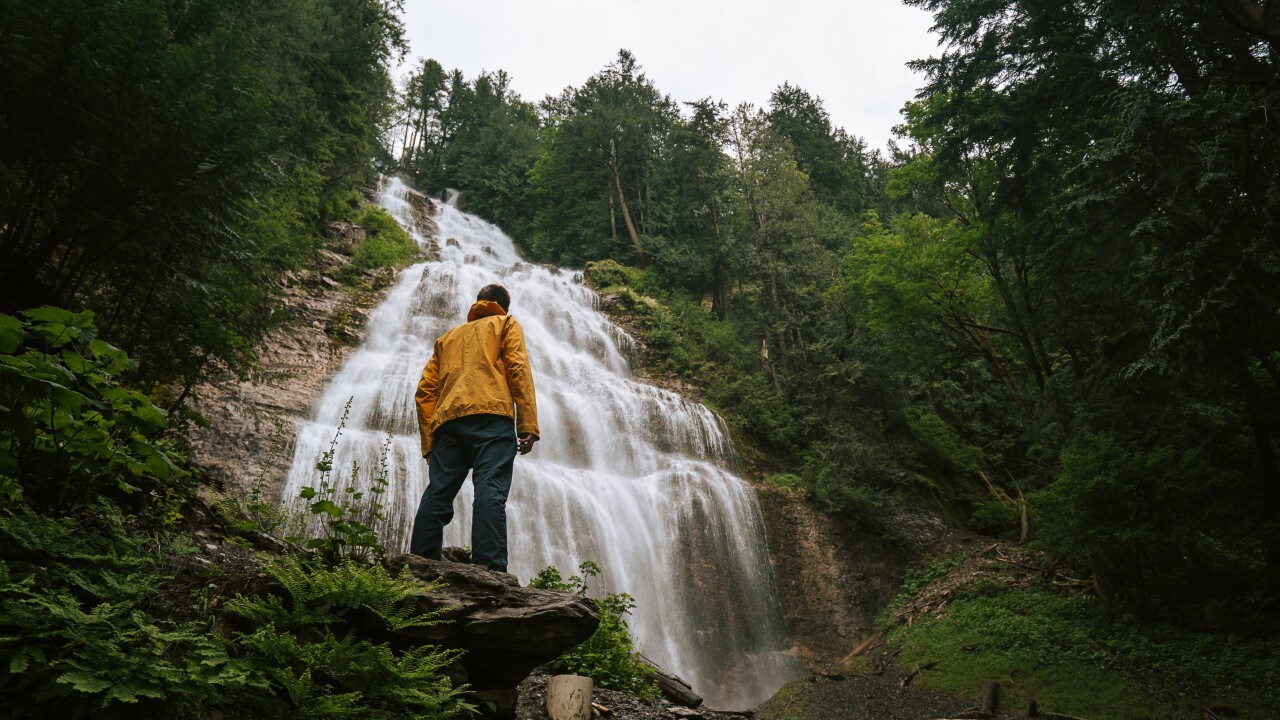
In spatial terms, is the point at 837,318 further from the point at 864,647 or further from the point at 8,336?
the point at 8,336

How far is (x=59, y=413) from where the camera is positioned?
246cm

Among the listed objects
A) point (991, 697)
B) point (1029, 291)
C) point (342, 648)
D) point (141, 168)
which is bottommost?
point (991, 697)

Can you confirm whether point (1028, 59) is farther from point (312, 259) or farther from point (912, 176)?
point (312, 259)

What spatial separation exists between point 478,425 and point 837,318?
52.9 feet

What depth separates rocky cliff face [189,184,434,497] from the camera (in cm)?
847

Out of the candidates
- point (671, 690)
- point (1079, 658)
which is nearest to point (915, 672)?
point (1079, 658)

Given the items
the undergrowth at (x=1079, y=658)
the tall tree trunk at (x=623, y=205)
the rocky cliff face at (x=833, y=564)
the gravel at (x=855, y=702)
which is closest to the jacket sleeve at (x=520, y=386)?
the gravel at (x=855, y=702)

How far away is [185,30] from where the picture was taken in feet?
15.7

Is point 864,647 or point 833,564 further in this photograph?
point 833,564

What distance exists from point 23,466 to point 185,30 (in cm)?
368

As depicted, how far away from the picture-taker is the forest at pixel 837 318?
2.28 m

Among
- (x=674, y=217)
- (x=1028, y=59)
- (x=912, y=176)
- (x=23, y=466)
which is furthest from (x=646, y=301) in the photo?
(x=23, y=466)

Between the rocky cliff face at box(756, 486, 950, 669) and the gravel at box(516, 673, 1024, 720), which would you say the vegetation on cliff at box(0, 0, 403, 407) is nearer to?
the gravel at box(516, 673, 1024, 720)

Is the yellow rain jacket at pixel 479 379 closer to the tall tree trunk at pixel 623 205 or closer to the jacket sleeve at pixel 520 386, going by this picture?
the jacket sleeve at pixel 520 386
